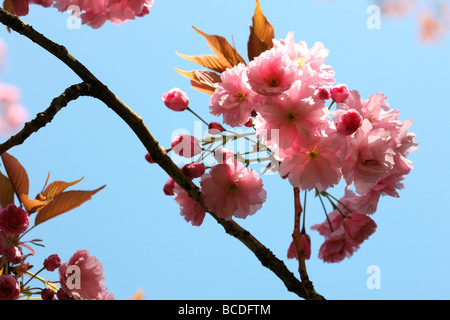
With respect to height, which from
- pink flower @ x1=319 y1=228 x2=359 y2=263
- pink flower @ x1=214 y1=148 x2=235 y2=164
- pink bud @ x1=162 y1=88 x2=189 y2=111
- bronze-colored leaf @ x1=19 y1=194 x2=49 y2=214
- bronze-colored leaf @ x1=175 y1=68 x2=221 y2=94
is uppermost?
bronze-colored leaf @ x1=175 y1=68 x2=221 y2=94

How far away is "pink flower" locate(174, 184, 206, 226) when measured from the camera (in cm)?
91

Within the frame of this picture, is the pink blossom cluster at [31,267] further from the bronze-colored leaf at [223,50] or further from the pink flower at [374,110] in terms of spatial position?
the pink flower at [374,110]

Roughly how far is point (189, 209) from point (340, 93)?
38 cm

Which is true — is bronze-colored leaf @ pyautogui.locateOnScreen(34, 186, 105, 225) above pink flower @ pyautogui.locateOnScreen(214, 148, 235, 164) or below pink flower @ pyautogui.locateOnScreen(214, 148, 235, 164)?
below

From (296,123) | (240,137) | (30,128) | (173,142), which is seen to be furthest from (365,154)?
(30,128)

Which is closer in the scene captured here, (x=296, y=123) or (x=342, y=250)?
(x=296, y=123)

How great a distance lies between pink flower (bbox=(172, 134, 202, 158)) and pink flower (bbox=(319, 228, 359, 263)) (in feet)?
1.33

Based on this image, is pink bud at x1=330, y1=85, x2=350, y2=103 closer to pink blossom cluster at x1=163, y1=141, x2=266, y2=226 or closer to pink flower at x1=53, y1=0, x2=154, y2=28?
pink blossom cluster at x1=163, y1=141, x2=266, y2=226

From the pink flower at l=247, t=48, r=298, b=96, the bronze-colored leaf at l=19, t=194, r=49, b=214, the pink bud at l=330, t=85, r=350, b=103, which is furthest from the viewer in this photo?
the bronze-colored leaf at l=19, t=194, r=49, b=214

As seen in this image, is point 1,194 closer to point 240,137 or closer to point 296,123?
point 240,137

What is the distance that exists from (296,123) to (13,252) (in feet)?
2.10

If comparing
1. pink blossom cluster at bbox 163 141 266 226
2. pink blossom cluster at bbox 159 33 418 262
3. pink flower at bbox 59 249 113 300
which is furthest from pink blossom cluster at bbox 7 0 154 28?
pink flower at bbox 59 249 113 300
